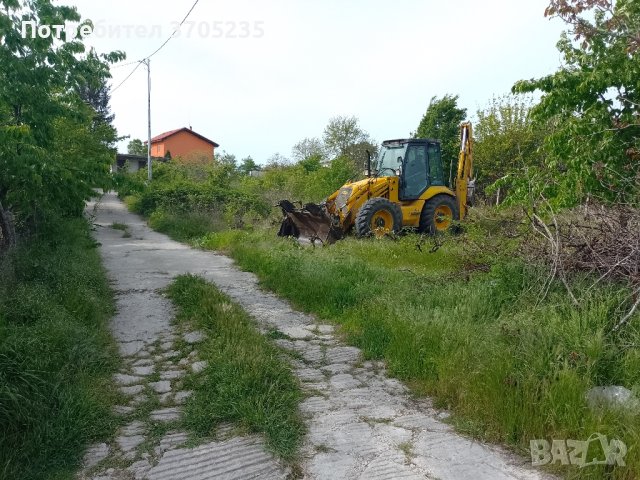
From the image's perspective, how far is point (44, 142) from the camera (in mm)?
7910

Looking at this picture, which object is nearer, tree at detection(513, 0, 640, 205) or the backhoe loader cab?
tree at detection(513, 0, 640, 205)

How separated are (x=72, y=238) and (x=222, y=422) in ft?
28.3

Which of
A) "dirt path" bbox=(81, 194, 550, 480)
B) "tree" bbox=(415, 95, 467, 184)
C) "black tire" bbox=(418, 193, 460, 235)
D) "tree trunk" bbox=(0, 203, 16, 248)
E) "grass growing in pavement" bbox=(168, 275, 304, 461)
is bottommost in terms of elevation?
"dirt path" bbox=(81, 194, 550, 480)

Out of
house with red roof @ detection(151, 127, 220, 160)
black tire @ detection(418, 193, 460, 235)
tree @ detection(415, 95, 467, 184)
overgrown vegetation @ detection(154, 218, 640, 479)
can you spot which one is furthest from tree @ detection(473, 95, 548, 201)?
house with red roof @ detection(151, 127, 220, 160)

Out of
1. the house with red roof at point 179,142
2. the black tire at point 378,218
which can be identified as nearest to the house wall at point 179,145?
the house with red roof at point 179,142

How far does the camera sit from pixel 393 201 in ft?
39.4

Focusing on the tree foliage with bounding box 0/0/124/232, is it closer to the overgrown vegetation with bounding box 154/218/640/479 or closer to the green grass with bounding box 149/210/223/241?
the overgrown vegetation with bounding box 154/218/640/479

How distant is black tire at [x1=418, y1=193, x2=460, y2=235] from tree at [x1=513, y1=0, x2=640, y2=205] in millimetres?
5746

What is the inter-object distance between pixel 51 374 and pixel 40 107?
18.1ft

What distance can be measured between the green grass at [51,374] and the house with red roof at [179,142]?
52.8m

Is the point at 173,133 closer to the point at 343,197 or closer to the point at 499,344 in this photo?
the point at 343,197

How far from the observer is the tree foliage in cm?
652

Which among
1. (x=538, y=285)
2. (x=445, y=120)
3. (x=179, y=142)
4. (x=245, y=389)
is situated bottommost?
(x=245, y=389)

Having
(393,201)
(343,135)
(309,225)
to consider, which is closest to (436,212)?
(393,201)
